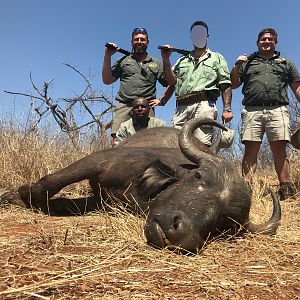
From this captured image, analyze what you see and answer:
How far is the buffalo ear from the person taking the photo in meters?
3.80

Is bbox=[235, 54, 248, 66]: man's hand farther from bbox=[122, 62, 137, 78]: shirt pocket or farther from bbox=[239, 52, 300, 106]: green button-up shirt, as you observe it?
bbox=[122, 62, 137, 78]: shirt pocket

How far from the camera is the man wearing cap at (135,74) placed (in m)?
6.42

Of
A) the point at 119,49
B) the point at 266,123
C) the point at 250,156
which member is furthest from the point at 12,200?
the point at 266,123

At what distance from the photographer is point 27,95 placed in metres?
10.2

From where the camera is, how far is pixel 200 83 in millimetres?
5953

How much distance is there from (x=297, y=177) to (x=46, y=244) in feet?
18.4

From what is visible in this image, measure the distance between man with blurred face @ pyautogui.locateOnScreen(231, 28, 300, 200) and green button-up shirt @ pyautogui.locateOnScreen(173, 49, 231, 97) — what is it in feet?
1.19

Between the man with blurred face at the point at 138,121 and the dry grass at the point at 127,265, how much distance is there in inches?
91.6

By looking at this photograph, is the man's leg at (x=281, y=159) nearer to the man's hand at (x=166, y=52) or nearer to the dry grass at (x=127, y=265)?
the man's hand at (x=166, y=52)

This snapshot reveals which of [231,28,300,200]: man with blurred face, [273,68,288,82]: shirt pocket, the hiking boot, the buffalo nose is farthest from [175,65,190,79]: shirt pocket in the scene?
the buffalo nose

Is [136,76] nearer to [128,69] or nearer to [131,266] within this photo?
[128,69]

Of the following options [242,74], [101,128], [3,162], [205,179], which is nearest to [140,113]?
[242,74]

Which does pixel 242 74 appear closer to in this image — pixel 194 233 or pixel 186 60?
pixel 186 60

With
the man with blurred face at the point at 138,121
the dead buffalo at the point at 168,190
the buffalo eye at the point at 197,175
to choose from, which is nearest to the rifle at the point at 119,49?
the man with blurred face at the point at 138,121
